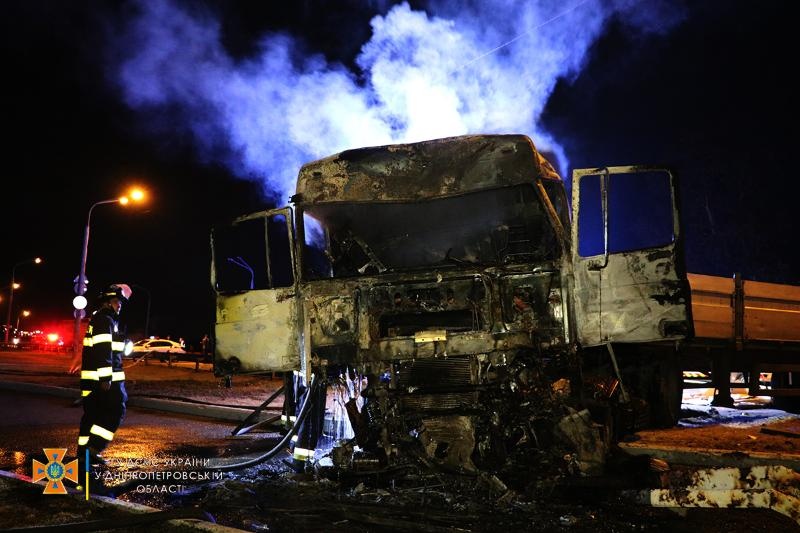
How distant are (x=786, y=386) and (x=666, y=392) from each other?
10.8 feet

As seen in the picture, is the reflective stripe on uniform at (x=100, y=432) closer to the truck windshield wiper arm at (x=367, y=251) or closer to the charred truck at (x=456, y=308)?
the charred truck at (x=456, y=308)

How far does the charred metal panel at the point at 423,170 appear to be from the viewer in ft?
15.3

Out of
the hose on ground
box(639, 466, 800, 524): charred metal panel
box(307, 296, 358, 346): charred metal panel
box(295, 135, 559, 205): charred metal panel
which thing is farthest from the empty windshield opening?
box(639, 466, 800, 524): charred metal panel

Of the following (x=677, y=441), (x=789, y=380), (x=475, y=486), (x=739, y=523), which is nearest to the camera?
(x=739, y=523)

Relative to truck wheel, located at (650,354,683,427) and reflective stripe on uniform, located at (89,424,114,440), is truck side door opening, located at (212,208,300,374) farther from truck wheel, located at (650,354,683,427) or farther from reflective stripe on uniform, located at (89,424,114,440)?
truck wheel, located at (650,354,683,427)

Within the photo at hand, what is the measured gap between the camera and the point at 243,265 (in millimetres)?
5484

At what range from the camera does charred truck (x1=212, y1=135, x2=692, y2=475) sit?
4.21 metres

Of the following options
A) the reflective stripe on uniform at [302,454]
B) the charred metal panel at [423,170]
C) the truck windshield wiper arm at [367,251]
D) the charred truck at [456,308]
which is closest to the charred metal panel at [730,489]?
the charred truck at [456,308]

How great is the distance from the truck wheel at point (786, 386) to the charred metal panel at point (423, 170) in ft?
18.8

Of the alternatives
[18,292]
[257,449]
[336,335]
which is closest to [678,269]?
[336,335]

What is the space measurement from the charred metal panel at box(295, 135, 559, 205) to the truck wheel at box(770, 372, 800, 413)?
5.74 meters

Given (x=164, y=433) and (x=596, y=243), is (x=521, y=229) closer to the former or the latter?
(x=596, y=243)

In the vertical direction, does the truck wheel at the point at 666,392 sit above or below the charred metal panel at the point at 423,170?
below

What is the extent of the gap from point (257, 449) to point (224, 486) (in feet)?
6.17
